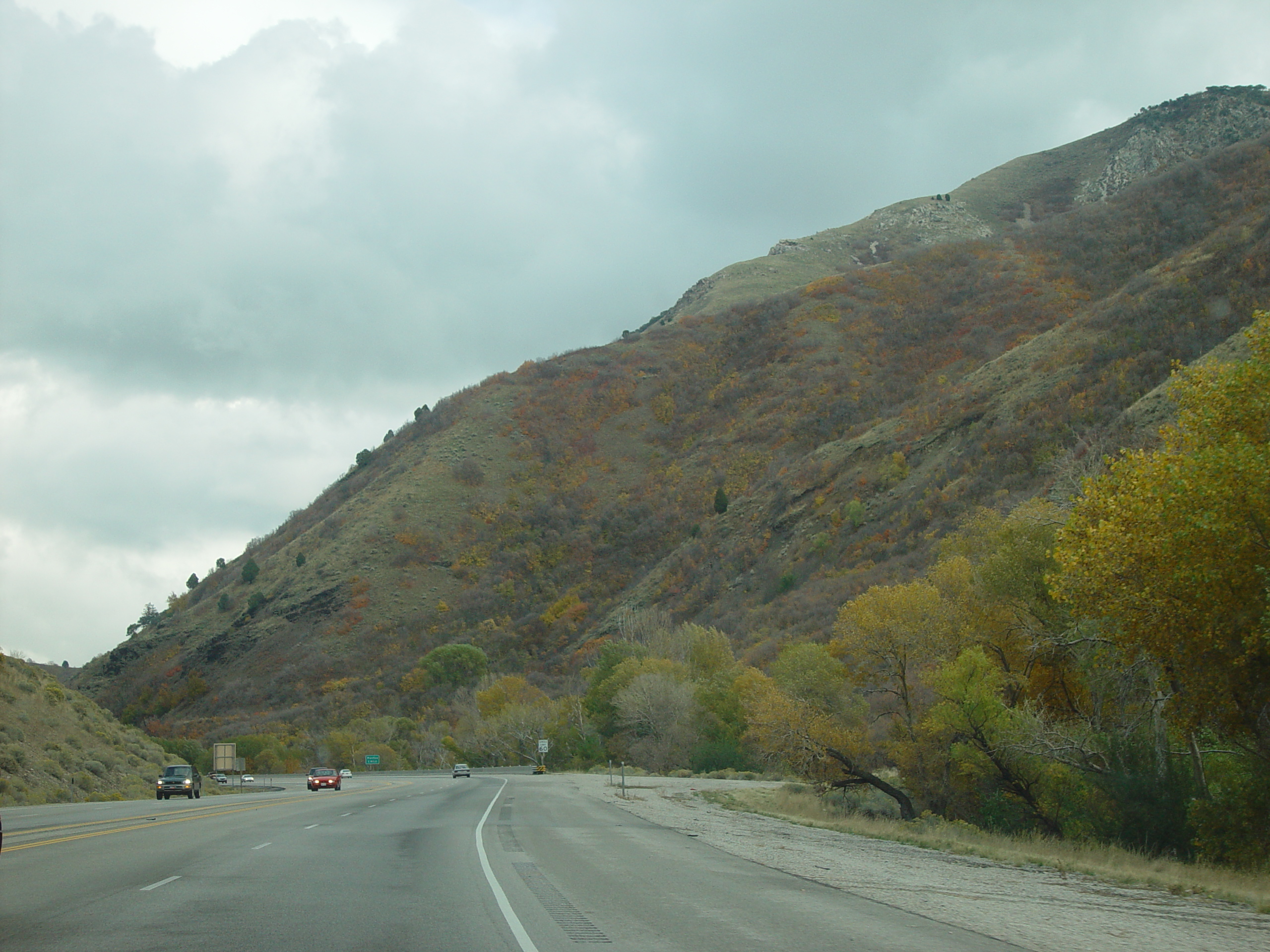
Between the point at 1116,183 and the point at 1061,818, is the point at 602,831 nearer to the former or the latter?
the point at 1061,818

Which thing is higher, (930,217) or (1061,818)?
(930,217)

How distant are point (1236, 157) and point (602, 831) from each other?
118 metres

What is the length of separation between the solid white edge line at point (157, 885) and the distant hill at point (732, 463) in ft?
169

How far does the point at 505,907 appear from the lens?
10195 millimetres

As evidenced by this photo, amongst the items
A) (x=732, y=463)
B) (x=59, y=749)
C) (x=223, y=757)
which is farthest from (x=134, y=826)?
(x=732, y=463)

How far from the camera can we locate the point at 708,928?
923cm

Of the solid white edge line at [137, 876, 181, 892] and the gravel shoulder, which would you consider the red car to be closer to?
the gravel shoulder

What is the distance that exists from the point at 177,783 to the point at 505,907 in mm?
33695

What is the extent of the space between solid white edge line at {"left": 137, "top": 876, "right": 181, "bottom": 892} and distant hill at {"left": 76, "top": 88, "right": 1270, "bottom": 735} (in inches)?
2024

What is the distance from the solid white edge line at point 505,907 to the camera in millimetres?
8234

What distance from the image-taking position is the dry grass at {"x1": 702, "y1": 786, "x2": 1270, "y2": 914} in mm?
13945

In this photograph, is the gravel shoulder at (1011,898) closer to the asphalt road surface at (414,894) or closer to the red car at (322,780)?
the asphalt road surface at (414,894)

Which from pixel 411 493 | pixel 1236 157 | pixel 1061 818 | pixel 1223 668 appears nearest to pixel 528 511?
pixel 411 493

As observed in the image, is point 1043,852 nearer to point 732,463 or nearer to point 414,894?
point 414,894
